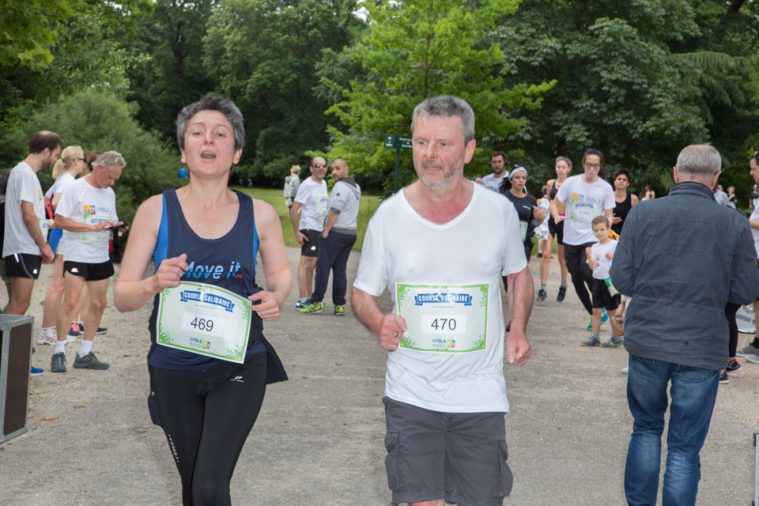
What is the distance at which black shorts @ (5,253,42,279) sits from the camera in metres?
9.28

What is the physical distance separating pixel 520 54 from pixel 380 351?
3088 centimetres

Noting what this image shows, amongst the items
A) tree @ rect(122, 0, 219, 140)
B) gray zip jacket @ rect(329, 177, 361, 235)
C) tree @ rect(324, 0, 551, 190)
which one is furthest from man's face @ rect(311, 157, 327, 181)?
tree @ rect(122, 0, 219, 140)

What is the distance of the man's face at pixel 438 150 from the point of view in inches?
163

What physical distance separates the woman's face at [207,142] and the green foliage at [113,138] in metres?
16.1

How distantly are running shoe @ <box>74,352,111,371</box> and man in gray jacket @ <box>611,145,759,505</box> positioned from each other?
554 centimetres

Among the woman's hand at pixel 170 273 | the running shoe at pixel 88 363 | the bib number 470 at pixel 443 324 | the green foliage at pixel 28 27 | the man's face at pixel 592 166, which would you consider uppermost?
the green foliage at pixel 28 27

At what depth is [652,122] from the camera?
40.8 metres

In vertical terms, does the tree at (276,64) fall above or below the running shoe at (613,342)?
above

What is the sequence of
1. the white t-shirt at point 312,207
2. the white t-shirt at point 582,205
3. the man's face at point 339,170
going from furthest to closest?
the white t-shirt at point 312,207 → the man's face at point 339,170 → the white t-shirt at point 582,205

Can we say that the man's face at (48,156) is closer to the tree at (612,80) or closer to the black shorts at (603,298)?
the black shorts at (603,298)

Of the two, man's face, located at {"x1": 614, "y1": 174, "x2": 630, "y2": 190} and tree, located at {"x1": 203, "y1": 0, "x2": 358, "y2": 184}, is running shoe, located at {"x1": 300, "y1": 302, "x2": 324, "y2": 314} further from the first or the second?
tree, located at {"x1": 203, "y1": 0, "x2": 358, "y2": 184}

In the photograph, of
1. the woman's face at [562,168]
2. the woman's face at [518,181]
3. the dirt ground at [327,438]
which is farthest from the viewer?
the woman's face at [562,168]

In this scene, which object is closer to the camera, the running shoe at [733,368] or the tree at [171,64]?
the running shoe at [733,368]

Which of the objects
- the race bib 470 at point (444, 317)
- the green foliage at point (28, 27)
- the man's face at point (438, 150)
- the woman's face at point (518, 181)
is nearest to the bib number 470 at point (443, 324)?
the race bib 470 at point (444, 317)
